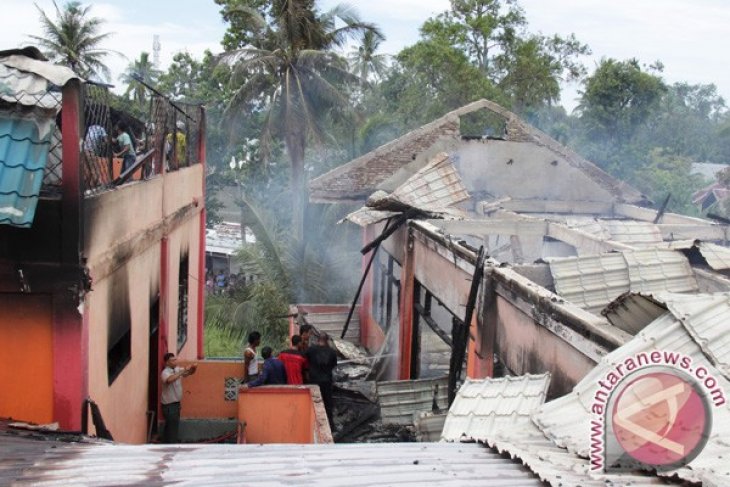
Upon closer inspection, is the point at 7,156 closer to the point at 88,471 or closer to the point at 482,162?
the point at 88,471

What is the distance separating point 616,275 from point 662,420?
4063 millimetres

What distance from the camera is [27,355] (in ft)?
18.7

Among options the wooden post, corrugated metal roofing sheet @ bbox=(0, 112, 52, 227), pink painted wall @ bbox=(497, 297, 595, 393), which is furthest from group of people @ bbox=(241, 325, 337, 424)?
corrugated metal roofing sheet @ bbox=(0, 112, 52, 227)

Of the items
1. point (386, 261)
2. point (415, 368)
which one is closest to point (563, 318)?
point (415, 368)

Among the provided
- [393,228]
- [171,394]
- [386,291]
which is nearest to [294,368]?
[171,394]

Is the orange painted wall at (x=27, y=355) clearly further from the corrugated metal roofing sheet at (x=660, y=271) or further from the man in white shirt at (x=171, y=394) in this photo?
the corrugated metal roofing sheet at (x=660, y=271)

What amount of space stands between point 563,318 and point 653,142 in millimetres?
41025

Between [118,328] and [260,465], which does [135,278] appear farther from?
[260,465]

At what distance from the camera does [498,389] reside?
20.2ft

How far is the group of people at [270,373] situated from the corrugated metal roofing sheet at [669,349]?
17.2ft

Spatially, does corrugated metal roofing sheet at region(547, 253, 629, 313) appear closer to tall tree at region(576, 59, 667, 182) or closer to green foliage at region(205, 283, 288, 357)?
green foliage at region(205, 283, 288, 357)

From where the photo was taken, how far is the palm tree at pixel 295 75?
2422 centimetres

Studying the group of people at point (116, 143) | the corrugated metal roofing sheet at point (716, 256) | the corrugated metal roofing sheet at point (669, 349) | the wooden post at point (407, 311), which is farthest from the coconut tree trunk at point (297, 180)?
the corrugated metal roofing sheet at point (669, 349)

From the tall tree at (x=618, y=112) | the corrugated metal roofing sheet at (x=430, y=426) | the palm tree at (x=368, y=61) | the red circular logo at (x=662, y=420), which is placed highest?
the palm tree at (x=368, y=61)
